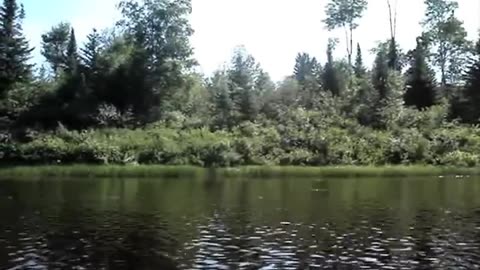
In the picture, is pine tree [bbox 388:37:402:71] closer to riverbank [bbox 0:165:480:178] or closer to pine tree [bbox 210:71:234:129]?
pine tree [bbox 210:71:234:129]

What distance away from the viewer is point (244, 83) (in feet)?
306

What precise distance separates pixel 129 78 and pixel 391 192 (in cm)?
4607

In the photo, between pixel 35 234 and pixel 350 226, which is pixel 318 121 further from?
pixel 35 234

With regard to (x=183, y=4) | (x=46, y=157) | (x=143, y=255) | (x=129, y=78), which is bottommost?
(x=143, y=255)

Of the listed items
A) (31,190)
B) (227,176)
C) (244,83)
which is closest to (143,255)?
(31,190)

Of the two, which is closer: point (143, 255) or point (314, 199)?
point (143, 255)

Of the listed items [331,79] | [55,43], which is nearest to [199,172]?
[331,79]

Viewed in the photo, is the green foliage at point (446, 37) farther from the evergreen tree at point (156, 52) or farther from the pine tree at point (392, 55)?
the evergreen tree at point (156, 52)

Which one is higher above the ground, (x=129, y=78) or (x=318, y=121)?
(x=129, y=78)

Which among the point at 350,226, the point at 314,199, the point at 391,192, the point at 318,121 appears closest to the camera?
the point at 350,226

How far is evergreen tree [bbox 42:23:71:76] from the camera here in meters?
131

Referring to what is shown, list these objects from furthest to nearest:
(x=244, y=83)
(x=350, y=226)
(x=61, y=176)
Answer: (x=244, y=83) < (x=61, y=176) < (x=350, y=226)

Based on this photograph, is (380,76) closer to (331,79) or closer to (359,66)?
(331,79)

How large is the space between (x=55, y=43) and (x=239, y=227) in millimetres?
109630
